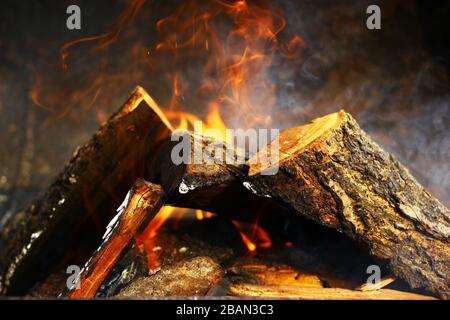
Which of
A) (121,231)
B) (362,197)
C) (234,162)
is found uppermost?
(234,162)

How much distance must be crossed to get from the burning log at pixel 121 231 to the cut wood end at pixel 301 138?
1.41 ft

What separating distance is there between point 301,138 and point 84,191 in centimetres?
105

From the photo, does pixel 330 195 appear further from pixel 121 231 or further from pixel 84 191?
pixel 84 191

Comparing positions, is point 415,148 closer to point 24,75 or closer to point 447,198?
point 447,198

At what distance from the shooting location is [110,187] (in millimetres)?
2176

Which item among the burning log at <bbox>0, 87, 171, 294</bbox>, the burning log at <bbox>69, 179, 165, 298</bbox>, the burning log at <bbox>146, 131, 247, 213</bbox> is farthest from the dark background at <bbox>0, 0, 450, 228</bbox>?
the burning log at <bbox>69, 179, 165, 298</bbox>

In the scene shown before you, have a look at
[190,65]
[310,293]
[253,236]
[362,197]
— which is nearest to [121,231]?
[253,236]

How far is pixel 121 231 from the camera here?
1791mm

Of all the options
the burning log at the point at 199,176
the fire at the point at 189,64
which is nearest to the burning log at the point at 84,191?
the burning log at the point at 199,176

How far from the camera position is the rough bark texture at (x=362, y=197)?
1.67 meters

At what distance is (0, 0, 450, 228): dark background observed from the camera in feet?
8.87

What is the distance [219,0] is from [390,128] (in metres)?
1.34

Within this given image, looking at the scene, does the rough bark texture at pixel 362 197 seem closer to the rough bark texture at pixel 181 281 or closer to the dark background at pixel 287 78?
the rough bark texture at pixel 181 281

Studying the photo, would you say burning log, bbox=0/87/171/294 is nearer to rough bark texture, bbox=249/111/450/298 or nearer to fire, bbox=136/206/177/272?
fire, bbox=136/206/177/272
